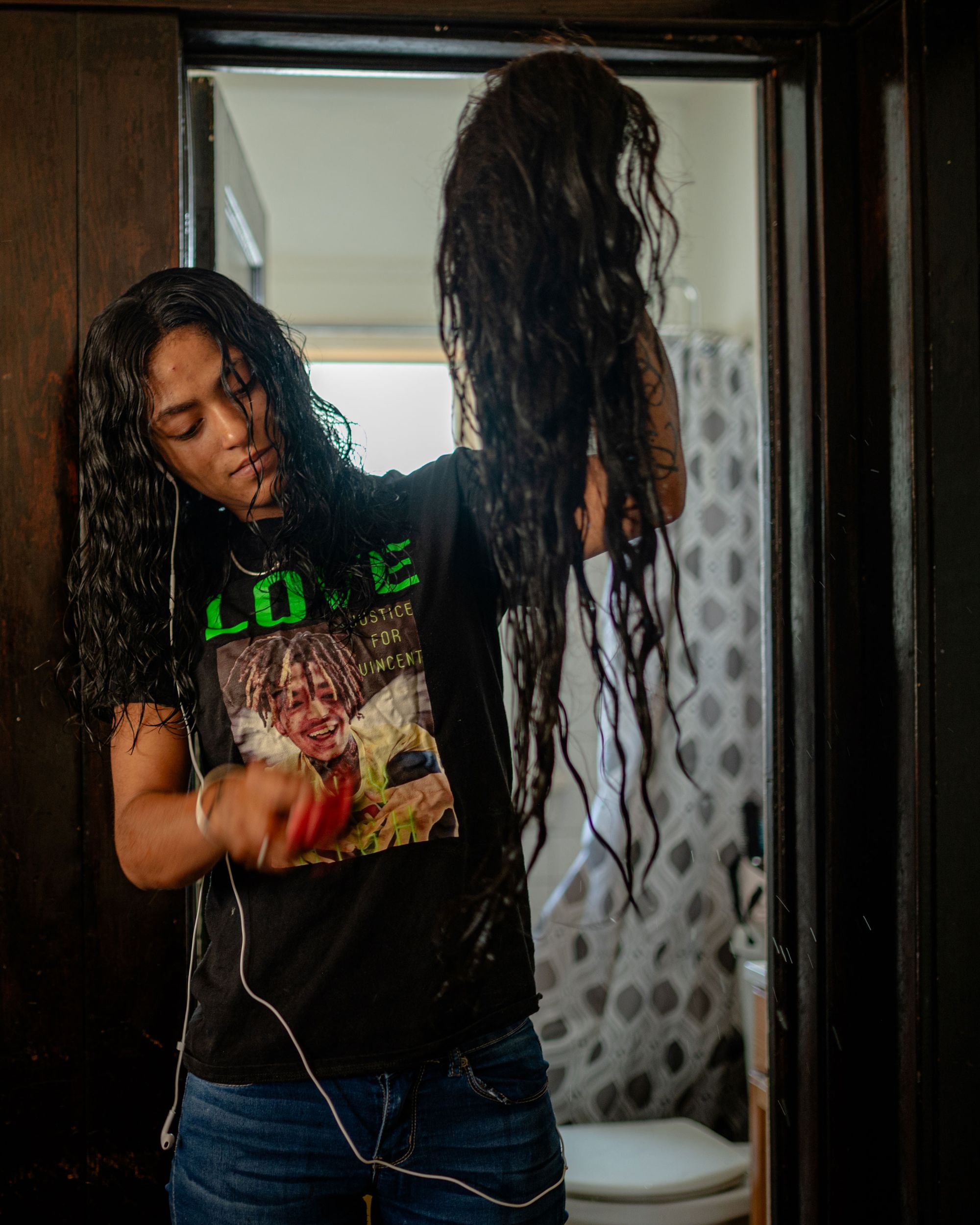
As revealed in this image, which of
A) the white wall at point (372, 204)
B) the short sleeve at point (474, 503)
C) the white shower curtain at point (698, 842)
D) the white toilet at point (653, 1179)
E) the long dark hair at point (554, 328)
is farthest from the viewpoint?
the white wall at point (372, 204)

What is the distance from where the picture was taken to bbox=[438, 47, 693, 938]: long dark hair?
0.55 meters

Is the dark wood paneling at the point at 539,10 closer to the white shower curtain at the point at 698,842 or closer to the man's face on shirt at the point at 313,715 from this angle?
the man's face on shirt at the point at 313,715

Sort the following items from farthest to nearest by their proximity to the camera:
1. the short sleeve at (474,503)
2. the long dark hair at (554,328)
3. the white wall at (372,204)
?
the white wall at (372,204) < the short sleeve at (474,503) < the long dark hair at (554,328)

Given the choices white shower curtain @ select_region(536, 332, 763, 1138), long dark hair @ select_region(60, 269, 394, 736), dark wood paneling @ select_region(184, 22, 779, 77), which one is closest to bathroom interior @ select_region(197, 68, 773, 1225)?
white shower curtain @ select_region(536, 332, 763, 1138)

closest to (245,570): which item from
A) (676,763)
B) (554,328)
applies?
(554,328)

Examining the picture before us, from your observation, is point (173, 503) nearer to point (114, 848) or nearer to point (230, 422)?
point (230, 422)

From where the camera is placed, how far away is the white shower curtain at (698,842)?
1609mm

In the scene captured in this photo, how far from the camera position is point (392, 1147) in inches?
27.6

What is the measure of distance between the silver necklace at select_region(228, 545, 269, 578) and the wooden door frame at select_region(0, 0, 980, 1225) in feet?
0.66

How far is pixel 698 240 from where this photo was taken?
173 centimetres

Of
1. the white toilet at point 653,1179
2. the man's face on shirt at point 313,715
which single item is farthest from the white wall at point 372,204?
the man's face on shirt at point 313,715

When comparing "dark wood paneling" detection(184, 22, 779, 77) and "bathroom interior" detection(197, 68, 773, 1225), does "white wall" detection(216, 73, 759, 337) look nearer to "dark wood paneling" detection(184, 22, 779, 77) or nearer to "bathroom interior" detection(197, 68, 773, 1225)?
"bathroom interior" detection(197, 68, 773, 1225)

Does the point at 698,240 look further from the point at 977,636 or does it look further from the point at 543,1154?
the point at 543,1154

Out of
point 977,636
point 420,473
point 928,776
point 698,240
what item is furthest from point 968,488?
point 698,240
